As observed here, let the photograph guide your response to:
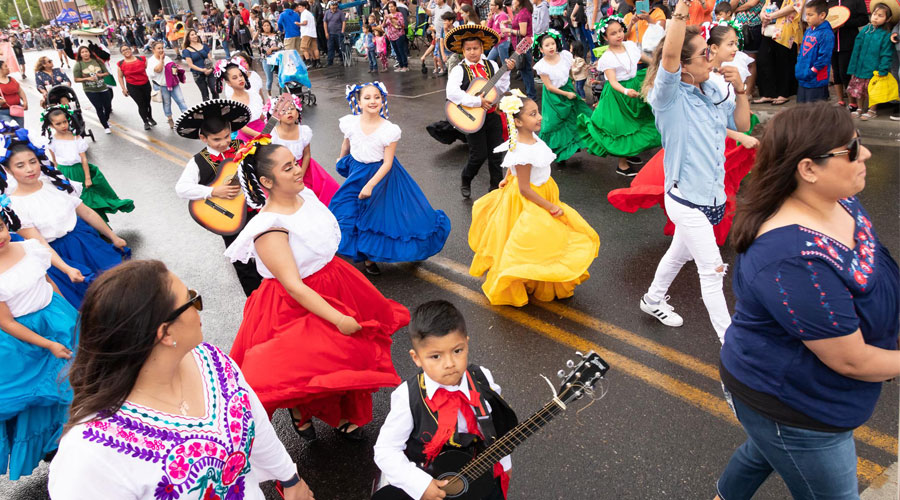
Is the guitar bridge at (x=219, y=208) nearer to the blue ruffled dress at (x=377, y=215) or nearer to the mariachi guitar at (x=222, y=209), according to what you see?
the mariachi guitar at (x=222, y=209)

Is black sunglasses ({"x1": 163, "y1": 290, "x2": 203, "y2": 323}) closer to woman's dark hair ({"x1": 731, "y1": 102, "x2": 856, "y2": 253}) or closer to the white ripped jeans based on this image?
woman's dark hair ({"x1": 731, "y1": 102, "x2": 856, "y2": 253})

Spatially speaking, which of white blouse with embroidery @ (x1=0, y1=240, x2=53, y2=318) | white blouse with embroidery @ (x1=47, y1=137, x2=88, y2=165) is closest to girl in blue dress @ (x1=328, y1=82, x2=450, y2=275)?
white blouse with embroidery @ (x1=0, y1=240, x2=53, y2=318)

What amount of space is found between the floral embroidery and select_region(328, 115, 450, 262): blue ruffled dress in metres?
3.61

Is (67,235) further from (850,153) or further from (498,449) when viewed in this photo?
(850,153)

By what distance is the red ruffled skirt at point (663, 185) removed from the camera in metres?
5.46

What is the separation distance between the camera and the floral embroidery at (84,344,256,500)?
1.77 m

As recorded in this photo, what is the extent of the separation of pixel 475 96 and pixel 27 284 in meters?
5.18

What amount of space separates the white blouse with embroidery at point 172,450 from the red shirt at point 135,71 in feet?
42.3

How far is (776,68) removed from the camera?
9672mm

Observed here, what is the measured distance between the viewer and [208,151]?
16.7ft

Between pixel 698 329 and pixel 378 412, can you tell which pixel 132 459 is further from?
pixel 698 329

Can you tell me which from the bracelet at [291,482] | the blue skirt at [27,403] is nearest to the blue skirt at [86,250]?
the blue skirt at [27,403]

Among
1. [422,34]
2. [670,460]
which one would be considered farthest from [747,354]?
[422,34]

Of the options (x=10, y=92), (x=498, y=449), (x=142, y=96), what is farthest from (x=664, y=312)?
(x=142, y=96)
